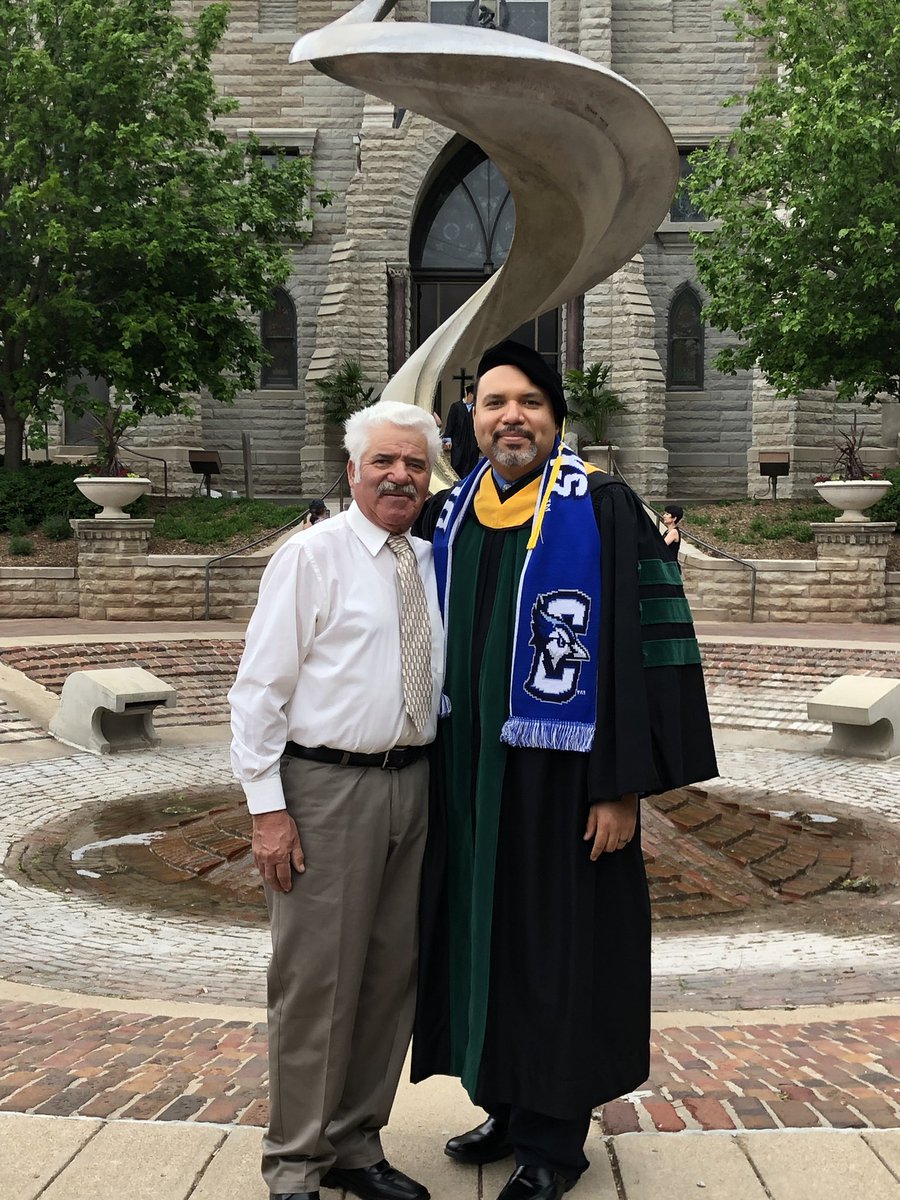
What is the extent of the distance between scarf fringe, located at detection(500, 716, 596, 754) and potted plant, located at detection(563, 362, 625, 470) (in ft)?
74.6

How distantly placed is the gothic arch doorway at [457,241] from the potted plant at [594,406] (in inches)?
96.8

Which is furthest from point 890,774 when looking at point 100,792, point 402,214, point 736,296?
point 402,214

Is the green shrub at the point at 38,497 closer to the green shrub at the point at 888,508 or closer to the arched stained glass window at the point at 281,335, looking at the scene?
the arched stained glass window at the point at 281,335

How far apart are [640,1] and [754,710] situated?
20.6 meters

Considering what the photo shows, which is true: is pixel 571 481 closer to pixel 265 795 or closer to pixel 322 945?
pixel 265 795

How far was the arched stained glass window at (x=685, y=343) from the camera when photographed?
94.0 ft

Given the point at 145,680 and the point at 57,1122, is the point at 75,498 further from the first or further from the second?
the point at 57,1122

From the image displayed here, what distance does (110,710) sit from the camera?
11062 millimetres

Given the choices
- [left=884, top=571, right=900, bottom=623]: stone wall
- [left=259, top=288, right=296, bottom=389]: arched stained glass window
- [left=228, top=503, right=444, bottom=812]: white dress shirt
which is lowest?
[left=884, top=571, right=900, bottom=623]: stone wall

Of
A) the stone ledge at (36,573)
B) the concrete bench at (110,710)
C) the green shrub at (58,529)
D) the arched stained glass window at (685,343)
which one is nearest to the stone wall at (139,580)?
the stone ledge at (36,573)

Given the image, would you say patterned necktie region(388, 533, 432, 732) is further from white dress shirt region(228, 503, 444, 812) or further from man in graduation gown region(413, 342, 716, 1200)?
man in graduation gown region(413, 342, 716, 1200)

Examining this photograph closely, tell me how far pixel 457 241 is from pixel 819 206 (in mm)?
10970

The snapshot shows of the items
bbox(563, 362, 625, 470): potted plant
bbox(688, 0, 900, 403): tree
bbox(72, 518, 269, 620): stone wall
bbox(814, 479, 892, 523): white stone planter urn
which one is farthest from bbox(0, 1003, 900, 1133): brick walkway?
bbox(563, 362, 625, 470): potted plant

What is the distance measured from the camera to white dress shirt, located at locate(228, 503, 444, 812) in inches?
122
